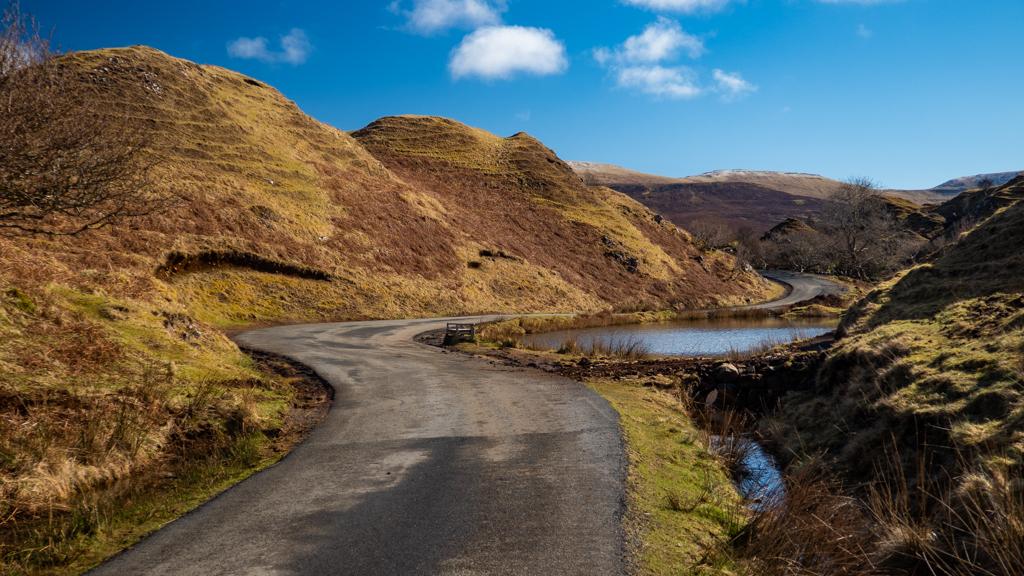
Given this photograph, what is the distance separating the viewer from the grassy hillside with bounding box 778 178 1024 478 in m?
10.3

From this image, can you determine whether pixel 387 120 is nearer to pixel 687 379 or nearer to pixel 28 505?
pixel 687 379

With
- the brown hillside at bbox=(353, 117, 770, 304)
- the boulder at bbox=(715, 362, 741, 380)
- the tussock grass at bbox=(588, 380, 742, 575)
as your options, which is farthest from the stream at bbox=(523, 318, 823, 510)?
the brown hillside at bbox=(353, 117, 770, 304)

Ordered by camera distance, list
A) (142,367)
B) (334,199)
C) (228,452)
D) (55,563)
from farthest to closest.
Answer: (334,199), (142,367), (228,452), (55,563)

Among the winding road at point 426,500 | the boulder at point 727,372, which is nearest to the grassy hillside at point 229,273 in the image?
the winding road at point 426,500

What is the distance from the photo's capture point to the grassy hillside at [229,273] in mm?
8672

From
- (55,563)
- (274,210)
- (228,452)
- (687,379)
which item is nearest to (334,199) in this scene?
(274,210)

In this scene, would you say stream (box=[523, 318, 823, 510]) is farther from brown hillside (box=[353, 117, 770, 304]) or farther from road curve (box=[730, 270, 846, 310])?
brown hillside (box=[353, 117, 770, 304])

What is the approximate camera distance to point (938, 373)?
12.8 metres

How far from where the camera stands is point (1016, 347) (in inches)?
478

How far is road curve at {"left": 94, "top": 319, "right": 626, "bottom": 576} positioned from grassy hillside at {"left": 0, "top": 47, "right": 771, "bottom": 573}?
3.58 feet

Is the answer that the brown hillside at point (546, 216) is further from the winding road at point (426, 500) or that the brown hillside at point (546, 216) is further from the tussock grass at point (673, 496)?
the tussock grass at point (673, 496)

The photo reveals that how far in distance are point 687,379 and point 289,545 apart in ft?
52.1

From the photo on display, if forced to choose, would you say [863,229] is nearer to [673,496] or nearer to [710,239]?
[710,239]

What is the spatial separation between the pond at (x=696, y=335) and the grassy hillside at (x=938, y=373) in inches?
349
